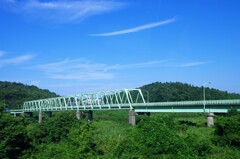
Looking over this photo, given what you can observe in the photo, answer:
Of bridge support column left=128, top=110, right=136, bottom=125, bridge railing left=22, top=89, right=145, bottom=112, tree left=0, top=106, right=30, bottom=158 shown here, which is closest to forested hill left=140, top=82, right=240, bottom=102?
bridge railing left=22, top=89, right=145, bottom=112

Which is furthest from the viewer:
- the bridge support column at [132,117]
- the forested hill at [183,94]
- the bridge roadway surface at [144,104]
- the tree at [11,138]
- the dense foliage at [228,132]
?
the forested hill at [183,94]

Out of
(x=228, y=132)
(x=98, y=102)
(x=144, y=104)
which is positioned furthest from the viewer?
(x=98, y=102)

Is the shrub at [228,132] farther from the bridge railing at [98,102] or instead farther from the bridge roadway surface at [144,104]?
the bridge railing at [98,102]

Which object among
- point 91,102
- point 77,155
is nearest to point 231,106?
point 77,155

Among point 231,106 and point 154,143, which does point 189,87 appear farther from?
point 154,143

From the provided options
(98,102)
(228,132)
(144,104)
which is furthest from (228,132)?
(98,102)

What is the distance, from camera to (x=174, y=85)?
147m

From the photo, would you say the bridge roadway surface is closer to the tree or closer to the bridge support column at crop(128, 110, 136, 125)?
the bridge support column at crop(128, 110, 136, 125)

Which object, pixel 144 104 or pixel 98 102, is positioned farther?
pixel 98 102

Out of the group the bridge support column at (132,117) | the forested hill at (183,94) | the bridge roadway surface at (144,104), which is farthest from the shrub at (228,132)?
the forested hill at (183,94)

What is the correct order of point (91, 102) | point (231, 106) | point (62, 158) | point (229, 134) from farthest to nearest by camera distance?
point (91, 102) → point (231, 106) → point (229, 134) → point (62, 158)

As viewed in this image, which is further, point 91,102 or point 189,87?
point 189,87

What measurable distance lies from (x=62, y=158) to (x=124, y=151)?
171 inches

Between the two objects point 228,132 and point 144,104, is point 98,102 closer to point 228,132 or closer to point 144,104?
point 144,104
